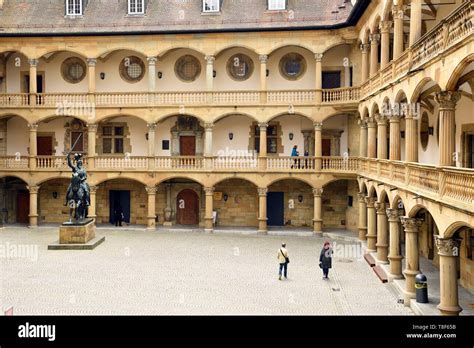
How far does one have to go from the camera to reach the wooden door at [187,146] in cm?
3400

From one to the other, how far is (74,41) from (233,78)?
9687mm

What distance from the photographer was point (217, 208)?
34000 millimetres

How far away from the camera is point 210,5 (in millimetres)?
32312

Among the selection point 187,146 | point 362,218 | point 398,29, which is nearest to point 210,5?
point 187,146

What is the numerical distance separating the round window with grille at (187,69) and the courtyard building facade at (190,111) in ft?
0.21

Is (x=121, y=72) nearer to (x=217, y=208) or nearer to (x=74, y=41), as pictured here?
(x=74, y=41)

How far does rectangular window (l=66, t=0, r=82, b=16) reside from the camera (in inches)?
1315

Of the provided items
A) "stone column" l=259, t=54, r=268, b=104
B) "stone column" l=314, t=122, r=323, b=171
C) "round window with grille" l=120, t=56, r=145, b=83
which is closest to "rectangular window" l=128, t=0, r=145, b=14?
"round window with grille" l=120, t=56, r=145, b=83

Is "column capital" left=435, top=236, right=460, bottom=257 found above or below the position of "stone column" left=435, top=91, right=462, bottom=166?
below

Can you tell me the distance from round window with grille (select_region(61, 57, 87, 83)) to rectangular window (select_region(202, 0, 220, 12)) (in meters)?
8.51

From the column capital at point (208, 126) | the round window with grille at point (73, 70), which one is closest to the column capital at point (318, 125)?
the column capital at point (208, 126)

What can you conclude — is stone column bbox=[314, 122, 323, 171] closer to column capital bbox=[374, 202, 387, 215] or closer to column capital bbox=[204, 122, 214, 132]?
column capital bbox=[204, 122, 214, 132]
